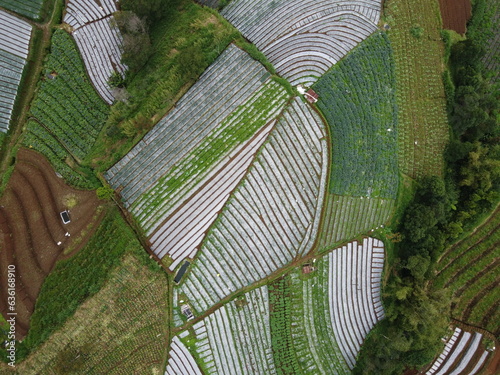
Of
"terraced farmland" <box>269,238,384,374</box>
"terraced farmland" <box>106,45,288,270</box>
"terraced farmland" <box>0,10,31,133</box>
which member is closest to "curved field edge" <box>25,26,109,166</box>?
"terraced farmland" <box>0,10,31,133</box>

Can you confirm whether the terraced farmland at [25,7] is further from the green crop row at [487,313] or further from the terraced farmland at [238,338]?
the green crop row at [487,313]

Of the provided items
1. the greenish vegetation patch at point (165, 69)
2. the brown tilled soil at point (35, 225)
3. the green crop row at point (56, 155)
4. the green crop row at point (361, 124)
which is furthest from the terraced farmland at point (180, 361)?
the green crop row at point (361, 124)

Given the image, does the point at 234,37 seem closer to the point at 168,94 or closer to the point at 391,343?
the point at 168,94

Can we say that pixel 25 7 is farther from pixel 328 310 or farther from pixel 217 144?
pixel 328 310

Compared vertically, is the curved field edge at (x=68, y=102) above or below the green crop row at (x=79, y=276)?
above

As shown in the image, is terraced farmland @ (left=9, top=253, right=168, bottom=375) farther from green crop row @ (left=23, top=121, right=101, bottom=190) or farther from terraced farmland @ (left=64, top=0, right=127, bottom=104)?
terraced farmland @ (left=64, top=0, right=127, bottom=104)

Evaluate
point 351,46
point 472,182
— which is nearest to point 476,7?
point 351,46

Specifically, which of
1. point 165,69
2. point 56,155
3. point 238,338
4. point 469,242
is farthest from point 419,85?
point 56,155
